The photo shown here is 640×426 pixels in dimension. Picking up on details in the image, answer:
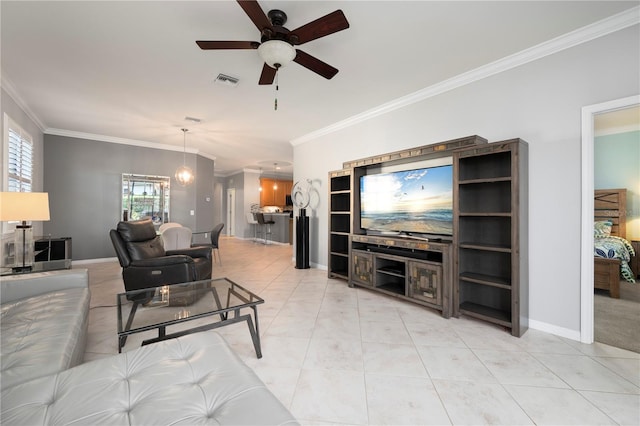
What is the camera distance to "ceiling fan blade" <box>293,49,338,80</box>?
224 cm

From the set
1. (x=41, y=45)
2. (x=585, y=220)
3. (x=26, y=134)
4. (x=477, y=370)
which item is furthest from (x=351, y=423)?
(x=26, y=134)

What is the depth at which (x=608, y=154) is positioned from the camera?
4895 millimetres

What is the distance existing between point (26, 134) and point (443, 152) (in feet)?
20.3

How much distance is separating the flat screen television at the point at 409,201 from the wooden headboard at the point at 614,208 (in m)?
3.85

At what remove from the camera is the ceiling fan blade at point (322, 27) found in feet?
5.93

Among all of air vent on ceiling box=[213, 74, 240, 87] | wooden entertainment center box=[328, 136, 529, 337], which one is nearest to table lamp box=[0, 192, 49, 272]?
air vent on ceiling box=[213, 74, 240, 87]

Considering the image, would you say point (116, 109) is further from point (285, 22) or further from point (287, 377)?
point (287, 377)

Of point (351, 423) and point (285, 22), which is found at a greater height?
point (285, 22)

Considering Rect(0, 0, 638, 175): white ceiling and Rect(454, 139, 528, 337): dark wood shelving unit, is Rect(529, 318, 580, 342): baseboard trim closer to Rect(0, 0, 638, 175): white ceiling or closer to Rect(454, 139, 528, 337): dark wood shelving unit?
Rect(454, 139, 528, 337): dark wood shelving unit

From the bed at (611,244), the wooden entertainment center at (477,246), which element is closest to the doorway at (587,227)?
the wooden entertainment center at (477,246)

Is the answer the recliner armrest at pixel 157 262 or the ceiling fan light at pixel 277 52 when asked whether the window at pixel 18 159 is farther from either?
the ceiling fan light at pixel 277 52

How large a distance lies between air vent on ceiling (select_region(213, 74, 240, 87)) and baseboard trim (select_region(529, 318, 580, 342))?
411 cm

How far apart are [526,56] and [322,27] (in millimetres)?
2164

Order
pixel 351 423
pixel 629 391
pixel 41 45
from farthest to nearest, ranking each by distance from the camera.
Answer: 1. pixel 41 45
2. pixel 629 391
3. pixel 351 423
